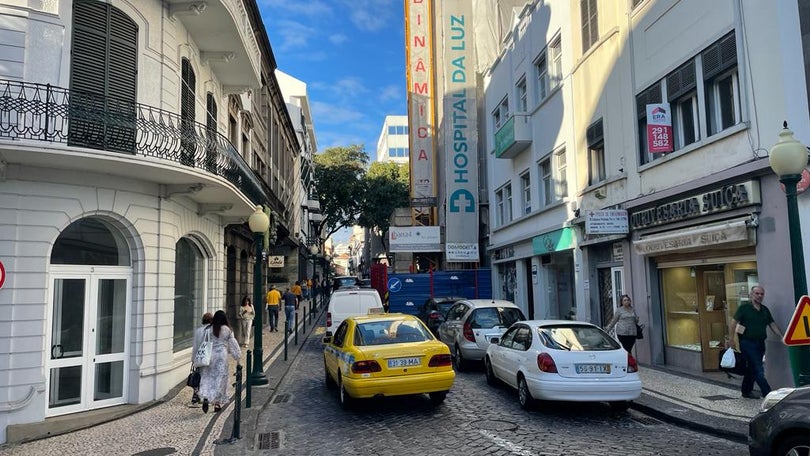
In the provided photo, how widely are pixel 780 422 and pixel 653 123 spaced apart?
27.2 feet

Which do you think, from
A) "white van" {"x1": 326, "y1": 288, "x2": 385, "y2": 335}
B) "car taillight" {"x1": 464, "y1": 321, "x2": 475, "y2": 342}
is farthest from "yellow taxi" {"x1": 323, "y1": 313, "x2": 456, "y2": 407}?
"white van" {"x1": 326, "y1": 288, "x2": 385, "y2": 335}

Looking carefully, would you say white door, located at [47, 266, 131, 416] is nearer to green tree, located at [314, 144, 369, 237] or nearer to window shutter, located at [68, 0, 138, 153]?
window shutter, located at [68, 0, 138, 153]

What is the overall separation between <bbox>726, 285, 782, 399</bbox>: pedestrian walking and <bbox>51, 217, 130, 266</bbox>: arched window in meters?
10.5

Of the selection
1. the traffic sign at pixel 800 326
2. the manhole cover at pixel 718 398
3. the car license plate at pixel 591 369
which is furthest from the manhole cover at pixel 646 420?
the traffic sign at pixel 800 326

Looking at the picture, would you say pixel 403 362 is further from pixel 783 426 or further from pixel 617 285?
pixel 617 285

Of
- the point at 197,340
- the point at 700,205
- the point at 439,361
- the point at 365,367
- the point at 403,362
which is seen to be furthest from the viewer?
the point at 700,205

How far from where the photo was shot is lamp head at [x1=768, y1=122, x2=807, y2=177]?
680 centimetres

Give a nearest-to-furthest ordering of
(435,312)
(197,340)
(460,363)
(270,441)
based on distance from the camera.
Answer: (270,441) < (197,340) < (460,363) < (435,312)

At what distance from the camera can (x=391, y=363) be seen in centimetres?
840

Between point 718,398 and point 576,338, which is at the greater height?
point 576,338

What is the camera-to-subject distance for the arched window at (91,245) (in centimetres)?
883

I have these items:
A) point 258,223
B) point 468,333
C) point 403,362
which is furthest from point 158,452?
A: point 468,333

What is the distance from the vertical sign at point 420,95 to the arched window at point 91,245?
2377 cm

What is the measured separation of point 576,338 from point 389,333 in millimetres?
3060
